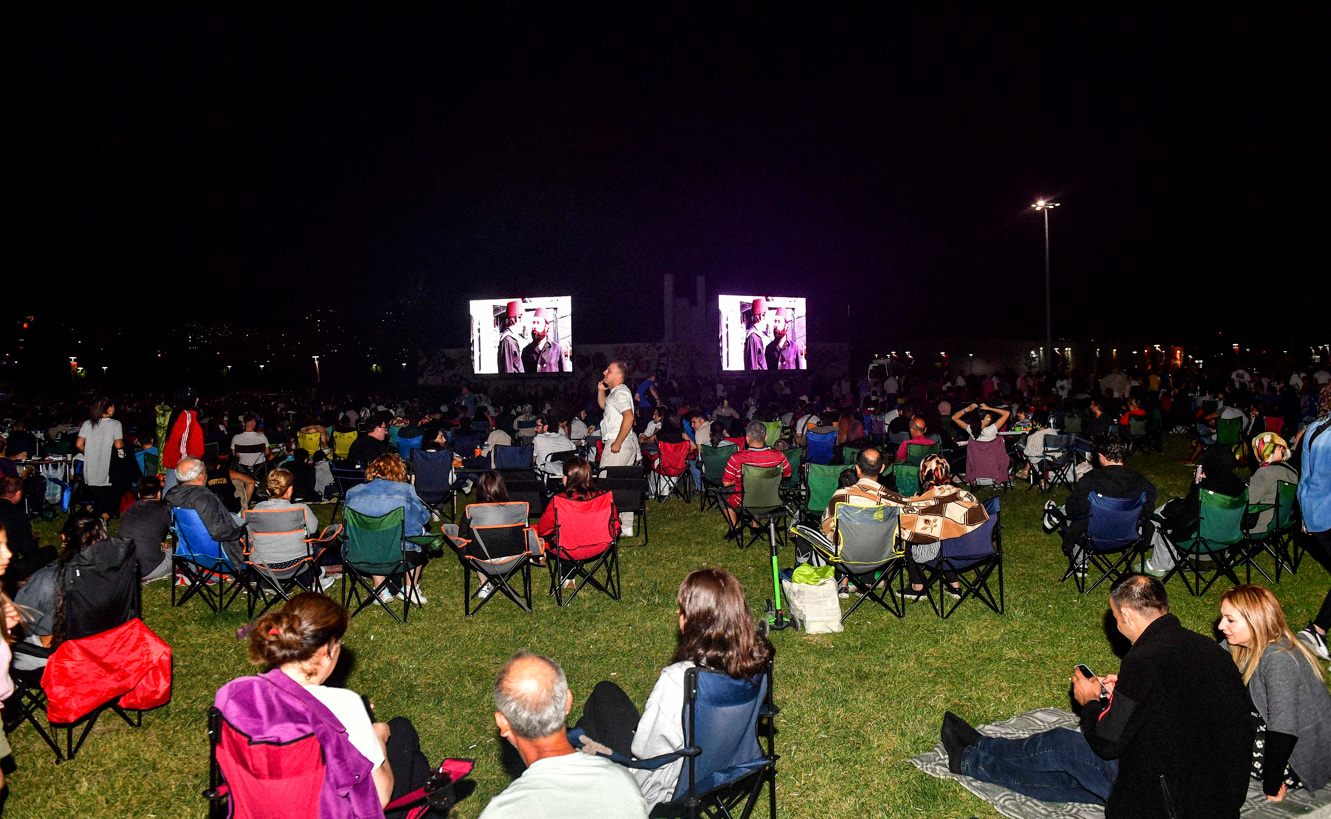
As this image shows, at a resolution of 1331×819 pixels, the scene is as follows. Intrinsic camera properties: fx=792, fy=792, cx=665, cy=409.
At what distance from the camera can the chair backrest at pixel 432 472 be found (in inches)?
331

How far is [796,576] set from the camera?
5.35 meters

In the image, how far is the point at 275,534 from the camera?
549 centimetres

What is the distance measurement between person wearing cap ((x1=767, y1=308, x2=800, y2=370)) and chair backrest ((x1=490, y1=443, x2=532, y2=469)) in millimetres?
17865

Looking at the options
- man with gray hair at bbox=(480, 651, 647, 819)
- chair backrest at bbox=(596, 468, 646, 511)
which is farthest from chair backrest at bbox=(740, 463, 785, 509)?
man with gray hair at bbox=(480, 651, 647, 819)

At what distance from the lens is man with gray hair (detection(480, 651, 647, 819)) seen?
71.2 inches

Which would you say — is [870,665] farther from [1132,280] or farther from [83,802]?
[1132,280]

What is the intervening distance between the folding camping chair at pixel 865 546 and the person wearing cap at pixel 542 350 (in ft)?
66.6

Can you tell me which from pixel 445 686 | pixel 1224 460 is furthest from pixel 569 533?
pixel 1224 460

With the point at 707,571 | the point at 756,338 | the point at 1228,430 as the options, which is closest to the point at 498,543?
the point at 707,571

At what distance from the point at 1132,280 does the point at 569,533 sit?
35.2m

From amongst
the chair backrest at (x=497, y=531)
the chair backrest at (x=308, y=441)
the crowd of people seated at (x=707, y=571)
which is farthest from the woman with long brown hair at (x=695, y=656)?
the chair backrest at (x=308, y=441)

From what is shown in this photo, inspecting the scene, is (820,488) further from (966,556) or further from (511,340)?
(511,340)

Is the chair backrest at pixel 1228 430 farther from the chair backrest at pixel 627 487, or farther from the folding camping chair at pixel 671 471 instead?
the chair backrest at pixel 627 487

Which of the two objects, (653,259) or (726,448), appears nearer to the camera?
(726,448)
